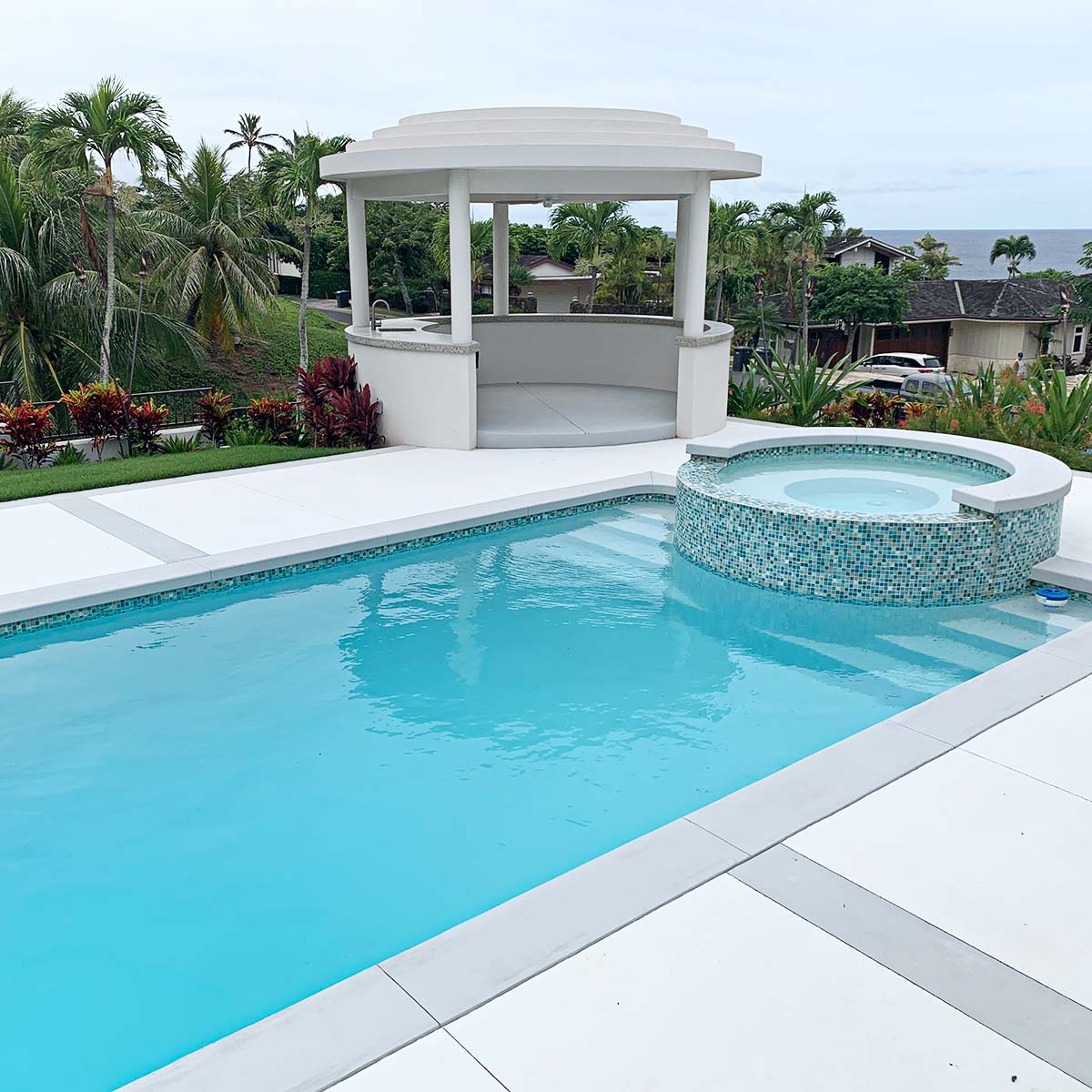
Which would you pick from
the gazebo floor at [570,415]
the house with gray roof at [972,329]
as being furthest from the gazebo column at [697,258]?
the house with gray roof at [972,329]

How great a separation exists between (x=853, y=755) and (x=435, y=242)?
45.1 meters

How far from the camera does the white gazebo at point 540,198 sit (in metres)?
13.2

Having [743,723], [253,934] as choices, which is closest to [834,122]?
[743,723]

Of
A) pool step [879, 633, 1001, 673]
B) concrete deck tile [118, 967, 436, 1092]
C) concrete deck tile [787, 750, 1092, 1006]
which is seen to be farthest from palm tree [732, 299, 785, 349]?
concrete deck tile [118, 967, 436, 1092]

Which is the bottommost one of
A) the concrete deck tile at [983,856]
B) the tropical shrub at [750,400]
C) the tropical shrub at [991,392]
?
the concrete deck tile at [983,856]

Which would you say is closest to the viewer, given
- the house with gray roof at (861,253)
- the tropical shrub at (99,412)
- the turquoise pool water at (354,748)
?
the turquoise pool water at (354,748)

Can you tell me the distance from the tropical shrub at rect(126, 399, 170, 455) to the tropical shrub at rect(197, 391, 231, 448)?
0.65 meters

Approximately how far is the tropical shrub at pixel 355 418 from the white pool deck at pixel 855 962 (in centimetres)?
993

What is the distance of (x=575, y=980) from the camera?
4059mm

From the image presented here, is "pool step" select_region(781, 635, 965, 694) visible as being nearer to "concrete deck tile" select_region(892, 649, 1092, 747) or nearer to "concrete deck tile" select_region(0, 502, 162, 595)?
"concrete deck tile" select_region(892, 649, 1092, 747)

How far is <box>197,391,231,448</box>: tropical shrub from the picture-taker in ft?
48.9

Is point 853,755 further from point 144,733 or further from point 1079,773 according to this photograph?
point 144,733

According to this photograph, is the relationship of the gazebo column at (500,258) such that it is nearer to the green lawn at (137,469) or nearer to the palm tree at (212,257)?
the green lawn at (137,469)

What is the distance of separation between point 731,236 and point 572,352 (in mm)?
25733
